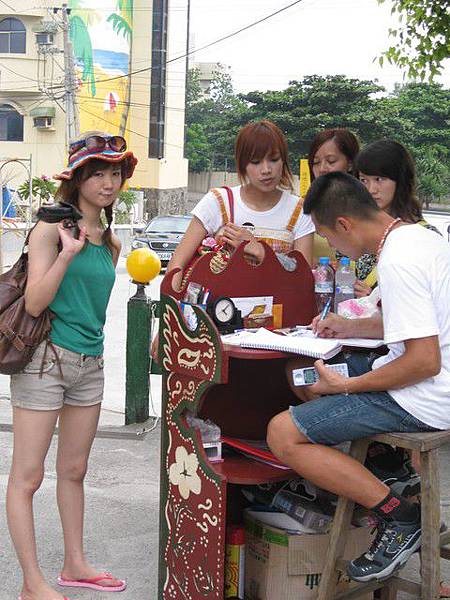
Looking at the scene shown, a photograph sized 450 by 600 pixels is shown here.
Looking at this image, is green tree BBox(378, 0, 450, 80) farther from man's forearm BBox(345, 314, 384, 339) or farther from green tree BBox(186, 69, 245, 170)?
green tree BBox(186, 69, 245, 170)

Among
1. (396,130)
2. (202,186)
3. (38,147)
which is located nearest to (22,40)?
(38,147)

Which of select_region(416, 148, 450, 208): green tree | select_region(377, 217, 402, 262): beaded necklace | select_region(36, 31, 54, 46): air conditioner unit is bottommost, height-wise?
select_region(377, 217, 402, 262): beaded necklace

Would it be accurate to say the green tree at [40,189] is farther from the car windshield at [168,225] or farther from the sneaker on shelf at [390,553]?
the sneaker on shelf at [390,553]

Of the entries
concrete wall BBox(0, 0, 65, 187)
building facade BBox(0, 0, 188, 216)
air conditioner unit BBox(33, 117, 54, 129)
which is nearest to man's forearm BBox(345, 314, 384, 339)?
building facade BBox(0, 0, 188, 216)

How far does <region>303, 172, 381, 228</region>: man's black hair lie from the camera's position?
9.27ft

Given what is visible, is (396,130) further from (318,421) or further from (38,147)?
(318,421)

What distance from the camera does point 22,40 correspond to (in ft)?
139

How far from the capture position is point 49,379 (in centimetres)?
332

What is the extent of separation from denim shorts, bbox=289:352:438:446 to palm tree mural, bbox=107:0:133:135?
1732 inches

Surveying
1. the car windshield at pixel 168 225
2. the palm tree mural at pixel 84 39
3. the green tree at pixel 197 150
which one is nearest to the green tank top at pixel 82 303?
the car windshield at pixel 168 225

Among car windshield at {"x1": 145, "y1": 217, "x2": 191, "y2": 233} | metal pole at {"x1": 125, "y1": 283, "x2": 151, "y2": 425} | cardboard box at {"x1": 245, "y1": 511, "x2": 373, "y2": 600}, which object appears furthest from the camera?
car windshield at {"x1": 145, "y1": 217, "x2": 191, "y2": 233}

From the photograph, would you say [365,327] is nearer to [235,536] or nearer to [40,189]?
[235,536]

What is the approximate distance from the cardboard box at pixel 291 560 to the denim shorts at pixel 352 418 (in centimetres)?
52

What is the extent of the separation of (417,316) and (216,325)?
903mm
